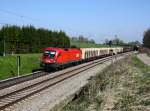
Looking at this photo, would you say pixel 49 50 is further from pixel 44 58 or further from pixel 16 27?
pixel 16 27

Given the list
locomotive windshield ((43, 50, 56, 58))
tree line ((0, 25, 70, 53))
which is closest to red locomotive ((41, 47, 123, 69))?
locomotive windshield ((43, 50, 56, 58))

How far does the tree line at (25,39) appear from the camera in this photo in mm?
56156

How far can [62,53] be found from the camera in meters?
40.0

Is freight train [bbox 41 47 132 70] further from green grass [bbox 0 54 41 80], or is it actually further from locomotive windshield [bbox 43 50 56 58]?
green grass [bbox 0 54 41 80]

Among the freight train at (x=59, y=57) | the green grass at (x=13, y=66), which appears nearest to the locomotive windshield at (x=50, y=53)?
the freight train at (x=59, y=57)

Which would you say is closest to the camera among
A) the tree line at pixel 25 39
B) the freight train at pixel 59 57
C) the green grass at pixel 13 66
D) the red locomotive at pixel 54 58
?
the green grass at pixel 13 66

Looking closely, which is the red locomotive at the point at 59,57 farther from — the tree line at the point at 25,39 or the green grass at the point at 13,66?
the tree line at the point at 25,39

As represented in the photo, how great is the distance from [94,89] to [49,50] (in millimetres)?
19873

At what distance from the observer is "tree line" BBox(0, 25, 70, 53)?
184 ft

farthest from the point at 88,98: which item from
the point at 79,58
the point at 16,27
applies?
the point at 16,27

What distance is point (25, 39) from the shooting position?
63.6 metres

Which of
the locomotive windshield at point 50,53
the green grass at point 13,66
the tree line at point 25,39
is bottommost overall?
the green grass at point 13,66

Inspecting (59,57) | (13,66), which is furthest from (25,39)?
(59,57)

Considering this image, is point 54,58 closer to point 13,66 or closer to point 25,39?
point 13,66
